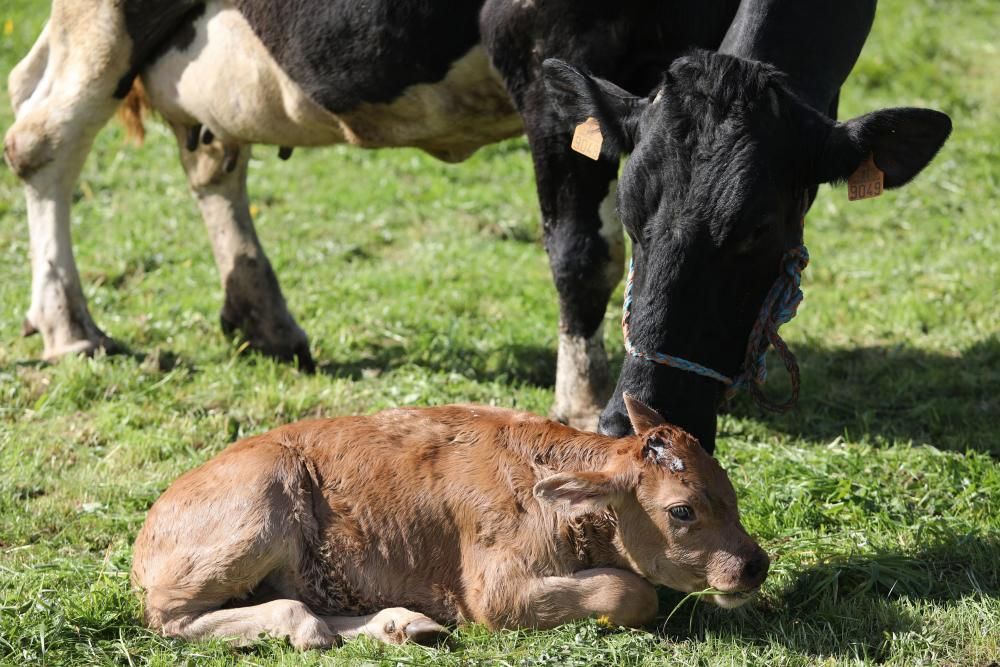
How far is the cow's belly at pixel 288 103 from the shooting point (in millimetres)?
6473

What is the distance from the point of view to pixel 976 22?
570 inches

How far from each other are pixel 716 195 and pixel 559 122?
1502 millimetres

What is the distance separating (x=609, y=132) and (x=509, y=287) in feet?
10.7

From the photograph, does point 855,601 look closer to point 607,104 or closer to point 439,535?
point 439,535

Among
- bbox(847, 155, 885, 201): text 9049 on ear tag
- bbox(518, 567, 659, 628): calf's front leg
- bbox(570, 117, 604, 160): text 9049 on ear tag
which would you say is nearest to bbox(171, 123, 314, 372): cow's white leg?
bbox(570, 117, 604, 160): text 9049 on ear tag

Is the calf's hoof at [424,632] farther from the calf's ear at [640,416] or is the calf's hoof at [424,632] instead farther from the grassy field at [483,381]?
the calf's ear at [640,416]

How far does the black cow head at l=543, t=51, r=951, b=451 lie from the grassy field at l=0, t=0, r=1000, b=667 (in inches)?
30.7

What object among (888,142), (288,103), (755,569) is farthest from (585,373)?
(755,569)

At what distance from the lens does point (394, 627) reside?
13.9 ft

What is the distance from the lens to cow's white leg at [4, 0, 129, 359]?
7.27m

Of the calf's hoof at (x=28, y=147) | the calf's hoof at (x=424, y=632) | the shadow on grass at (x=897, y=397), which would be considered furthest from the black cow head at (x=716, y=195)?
the calf's hoof at (x=28, y=147)

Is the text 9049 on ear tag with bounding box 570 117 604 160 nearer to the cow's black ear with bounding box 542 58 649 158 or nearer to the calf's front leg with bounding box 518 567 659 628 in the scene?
the cow's black ear with bounding box 542 58 649 158

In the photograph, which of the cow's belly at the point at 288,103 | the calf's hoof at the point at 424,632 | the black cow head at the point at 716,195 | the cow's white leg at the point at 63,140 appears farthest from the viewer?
the cow's white leg at the point at 63,140

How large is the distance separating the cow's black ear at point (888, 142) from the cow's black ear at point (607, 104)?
76 cm
